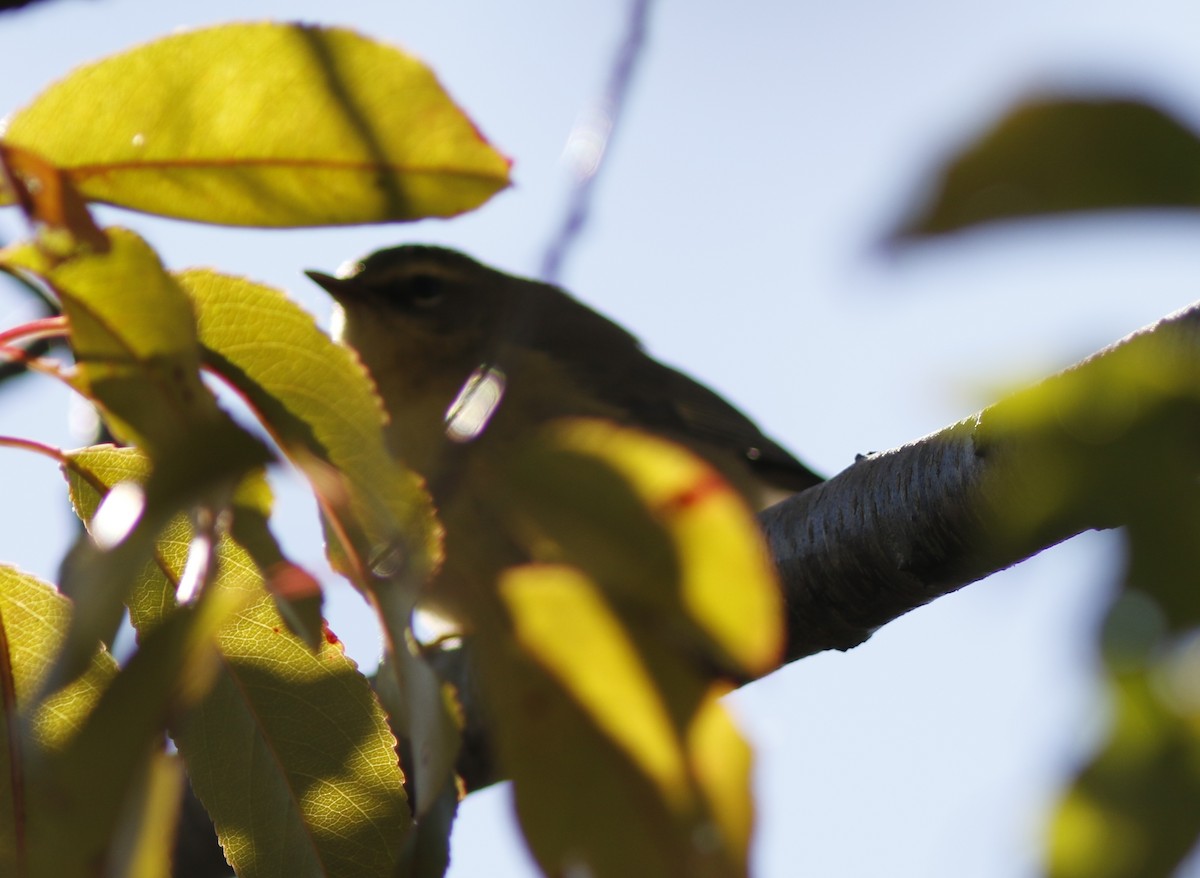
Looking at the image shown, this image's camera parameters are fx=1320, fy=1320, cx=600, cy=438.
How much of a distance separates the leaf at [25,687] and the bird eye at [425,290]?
356 centimetres

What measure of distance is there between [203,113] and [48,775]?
0.84 meters

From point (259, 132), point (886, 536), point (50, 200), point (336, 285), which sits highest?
point (259, 132)

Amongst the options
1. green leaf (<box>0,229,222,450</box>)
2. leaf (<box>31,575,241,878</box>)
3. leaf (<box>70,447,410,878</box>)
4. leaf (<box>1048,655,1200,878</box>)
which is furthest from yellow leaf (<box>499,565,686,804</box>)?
leaf (<box>70,447,410,878</box>)

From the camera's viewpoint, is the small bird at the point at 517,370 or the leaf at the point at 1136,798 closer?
the leaf at the point at 1136,798

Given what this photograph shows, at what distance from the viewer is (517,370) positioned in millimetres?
4254

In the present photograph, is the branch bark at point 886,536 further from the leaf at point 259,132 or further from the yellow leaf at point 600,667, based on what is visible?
the yellow leaf at point 600,667

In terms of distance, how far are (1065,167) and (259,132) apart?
111cm

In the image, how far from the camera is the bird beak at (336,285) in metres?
4.97

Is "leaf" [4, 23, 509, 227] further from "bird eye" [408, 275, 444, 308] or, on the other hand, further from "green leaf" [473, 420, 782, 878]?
"bird eye" [408, 275, 444, 308]

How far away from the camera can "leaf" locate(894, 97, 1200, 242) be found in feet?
1.95

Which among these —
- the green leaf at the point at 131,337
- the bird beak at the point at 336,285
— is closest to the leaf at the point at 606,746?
the green leaf at the point at 131,337

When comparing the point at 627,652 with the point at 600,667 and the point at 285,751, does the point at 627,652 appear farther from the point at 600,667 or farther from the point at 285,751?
the point at 285,751

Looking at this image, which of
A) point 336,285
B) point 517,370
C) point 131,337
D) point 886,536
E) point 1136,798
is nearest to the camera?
point 1136,798

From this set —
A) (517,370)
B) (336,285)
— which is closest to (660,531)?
(517,370)
